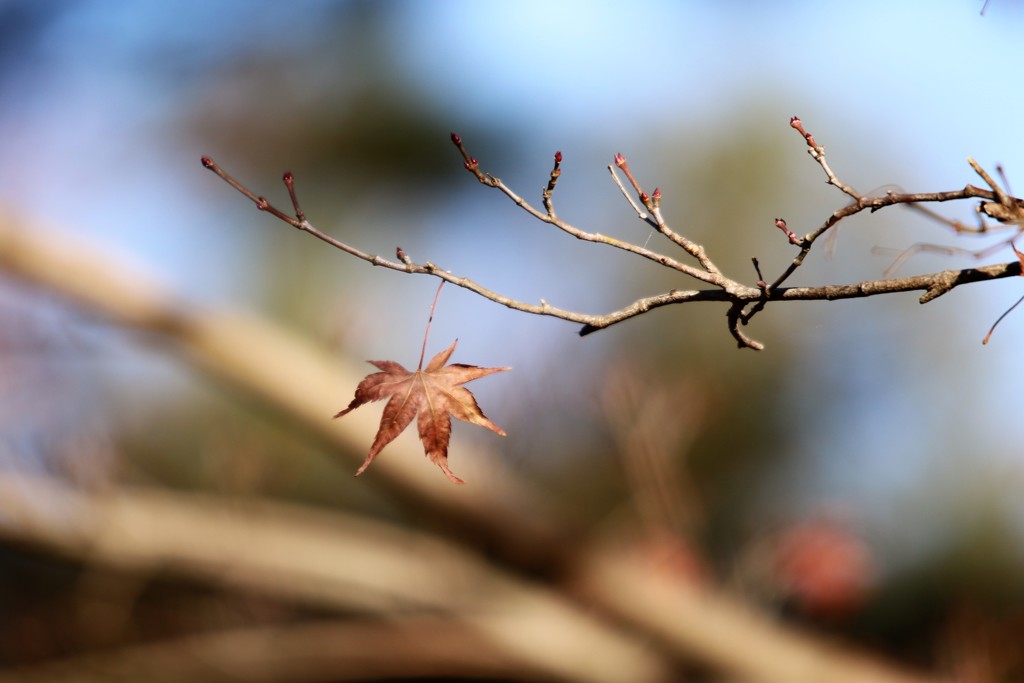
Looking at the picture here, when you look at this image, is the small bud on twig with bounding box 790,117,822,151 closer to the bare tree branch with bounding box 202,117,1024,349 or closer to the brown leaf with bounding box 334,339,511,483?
the bare tree branch with bounding box 202,117,1024,349

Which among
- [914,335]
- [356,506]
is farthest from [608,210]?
[356,506]

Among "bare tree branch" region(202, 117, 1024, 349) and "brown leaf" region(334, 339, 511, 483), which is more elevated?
"bare tree branch" region(202, 117, 1024, 349)

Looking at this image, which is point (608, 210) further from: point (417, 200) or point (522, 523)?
point (522, 523)

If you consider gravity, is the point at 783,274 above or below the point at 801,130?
below

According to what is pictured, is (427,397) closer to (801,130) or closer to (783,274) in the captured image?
(783,274)

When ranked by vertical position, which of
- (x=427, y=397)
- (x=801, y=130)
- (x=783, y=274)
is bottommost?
(x=427, y=397)

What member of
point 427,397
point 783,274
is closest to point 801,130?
point 783,274

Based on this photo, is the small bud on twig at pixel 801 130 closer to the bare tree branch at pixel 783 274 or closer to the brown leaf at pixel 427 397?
the bare tree branch at pixel 783 274

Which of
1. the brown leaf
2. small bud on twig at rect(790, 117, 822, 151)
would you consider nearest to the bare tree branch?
small bud on twig at rect(790, 117, 822, 151)
